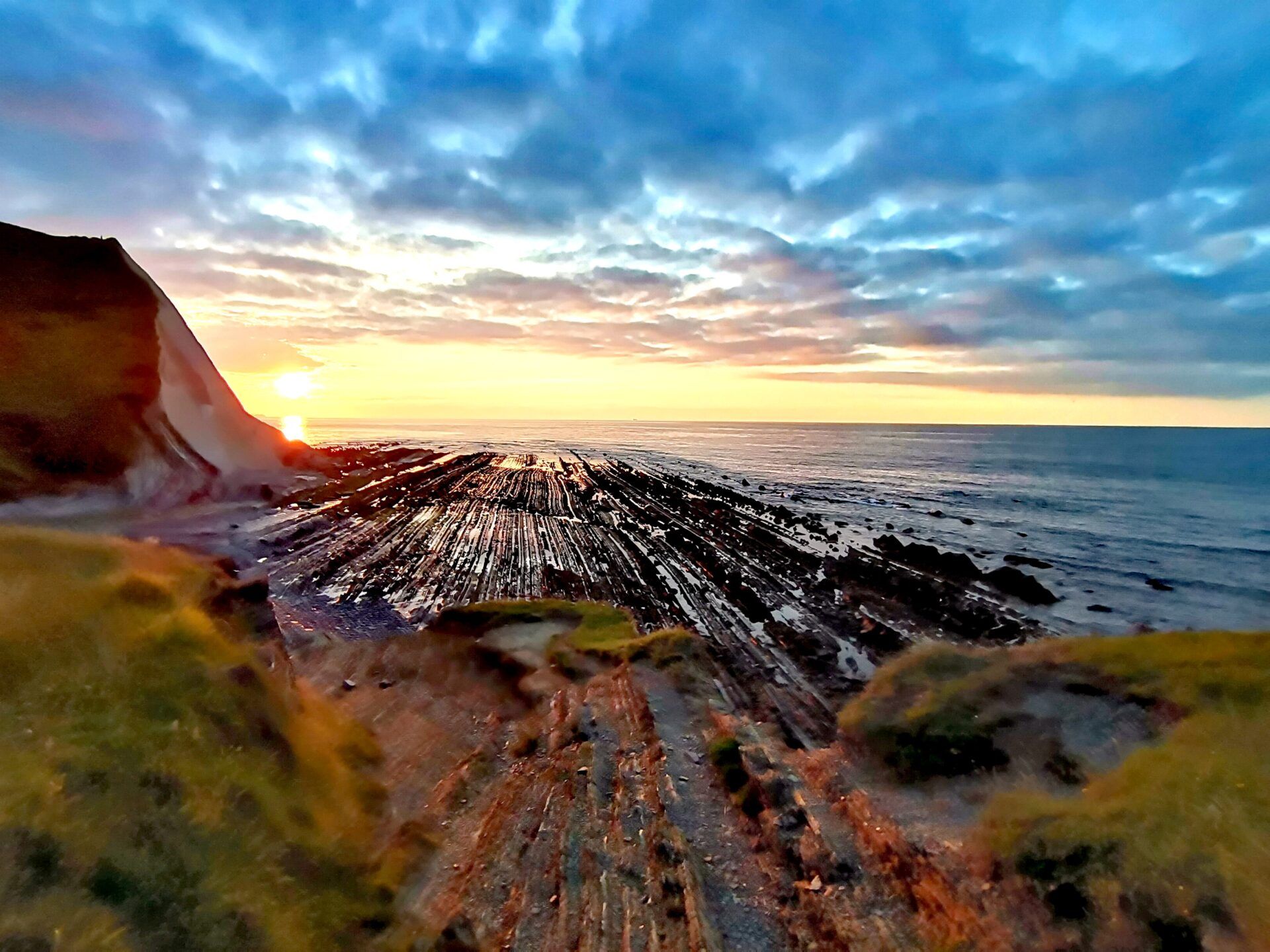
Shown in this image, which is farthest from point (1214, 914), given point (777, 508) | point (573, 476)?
point (573, 476)

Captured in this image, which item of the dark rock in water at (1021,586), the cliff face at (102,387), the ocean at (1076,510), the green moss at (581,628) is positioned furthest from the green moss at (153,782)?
the dark rock in water at (1021,586)

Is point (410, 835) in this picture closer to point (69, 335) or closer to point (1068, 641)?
point (1068, 641)

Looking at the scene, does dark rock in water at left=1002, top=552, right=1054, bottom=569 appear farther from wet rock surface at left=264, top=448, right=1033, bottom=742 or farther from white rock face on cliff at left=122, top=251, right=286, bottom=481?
white rock face on cliff at left=122, top=251, right=286, bottom=481

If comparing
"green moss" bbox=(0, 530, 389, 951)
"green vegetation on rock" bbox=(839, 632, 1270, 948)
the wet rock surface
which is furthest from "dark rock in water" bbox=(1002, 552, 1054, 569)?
"green moss" bbox=(0, 530, 389, 951)

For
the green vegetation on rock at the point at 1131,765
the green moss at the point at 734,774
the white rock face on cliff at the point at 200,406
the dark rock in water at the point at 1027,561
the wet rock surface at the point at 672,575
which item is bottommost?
the wet rock surface at the point at 672,575

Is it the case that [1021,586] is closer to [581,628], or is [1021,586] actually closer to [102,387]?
[581,628]

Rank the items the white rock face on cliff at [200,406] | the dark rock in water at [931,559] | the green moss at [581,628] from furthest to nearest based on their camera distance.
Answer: the white rock face on cliff at [200,406] < the dark rock in water at [931,559] < the green moss at [581,628]

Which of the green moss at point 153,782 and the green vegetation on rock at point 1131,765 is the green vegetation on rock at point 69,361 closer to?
the green moss at point 153,782
